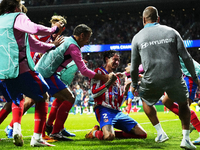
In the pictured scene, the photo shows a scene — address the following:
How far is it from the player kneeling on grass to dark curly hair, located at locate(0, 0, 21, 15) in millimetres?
1915

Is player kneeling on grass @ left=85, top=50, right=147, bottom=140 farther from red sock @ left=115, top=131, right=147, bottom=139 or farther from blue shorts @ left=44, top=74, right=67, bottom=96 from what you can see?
blue shorts @ left=44, top=74, right=67, bottom=96

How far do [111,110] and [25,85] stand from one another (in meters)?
1.89

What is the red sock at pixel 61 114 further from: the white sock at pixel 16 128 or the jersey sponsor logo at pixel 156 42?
the jersey sponsor logo at pixel 156 42

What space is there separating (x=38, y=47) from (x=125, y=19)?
100ft

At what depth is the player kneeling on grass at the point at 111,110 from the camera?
4730 mm

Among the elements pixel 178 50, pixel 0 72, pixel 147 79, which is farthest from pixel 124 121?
pixel 0 72

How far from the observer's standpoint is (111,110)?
492 centimetres

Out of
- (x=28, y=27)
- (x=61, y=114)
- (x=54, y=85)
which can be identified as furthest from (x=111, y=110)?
(x=28, y=27)

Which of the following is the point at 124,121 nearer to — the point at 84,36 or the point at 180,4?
the point at 84,36

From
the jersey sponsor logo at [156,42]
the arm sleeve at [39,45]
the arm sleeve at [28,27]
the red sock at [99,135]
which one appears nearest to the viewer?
the arm sleeve at [28,27]

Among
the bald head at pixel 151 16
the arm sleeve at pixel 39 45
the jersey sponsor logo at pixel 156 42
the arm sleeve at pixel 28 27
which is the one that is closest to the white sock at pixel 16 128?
the arm sleeve at pixel 39 45

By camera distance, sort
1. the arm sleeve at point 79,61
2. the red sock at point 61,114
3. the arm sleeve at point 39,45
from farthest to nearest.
→ the red sock at point 61,114 → the arm sleeve at point 79,61 → the arm sleeve at point 39,45

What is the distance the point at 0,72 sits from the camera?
132 inches

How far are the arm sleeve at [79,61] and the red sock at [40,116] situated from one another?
0.85 metres
